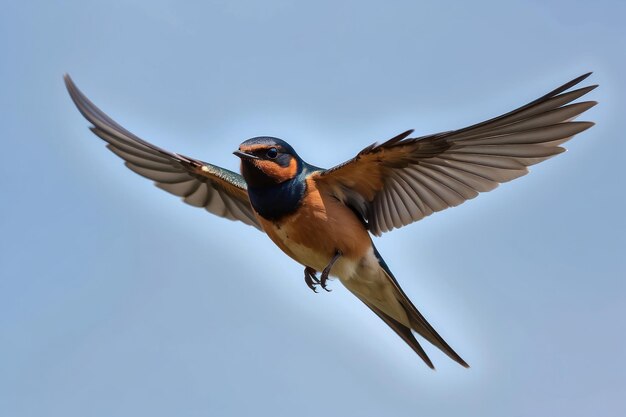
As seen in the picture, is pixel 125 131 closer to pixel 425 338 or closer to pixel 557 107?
pixel 425 338

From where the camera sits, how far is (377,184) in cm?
698

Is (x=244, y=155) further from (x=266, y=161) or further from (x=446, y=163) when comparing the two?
(x=446, y=163)

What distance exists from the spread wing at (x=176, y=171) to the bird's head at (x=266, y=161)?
95 centimetres

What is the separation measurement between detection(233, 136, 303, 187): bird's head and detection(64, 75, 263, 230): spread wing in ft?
3.13

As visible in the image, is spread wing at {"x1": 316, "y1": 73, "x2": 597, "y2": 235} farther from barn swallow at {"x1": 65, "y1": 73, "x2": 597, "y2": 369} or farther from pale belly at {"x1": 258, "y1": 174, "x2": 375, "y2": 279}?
pale belly at {"x1": 258, "y1": 174, "x2": 375, "y2": 279}

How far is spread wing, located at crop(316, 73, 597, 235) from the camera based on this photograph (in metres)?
6.03

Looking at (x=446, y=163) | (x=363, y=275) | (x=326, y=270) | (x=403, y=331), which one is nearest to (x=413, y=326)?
(x=403, y=331)

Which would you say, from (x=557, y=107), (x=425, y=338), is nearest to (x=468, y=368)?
(x=425, y=338)

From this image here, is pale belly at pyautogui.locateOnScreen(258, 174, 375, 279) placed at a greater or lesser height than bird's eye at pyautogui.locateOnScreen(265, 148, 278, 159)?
lesser

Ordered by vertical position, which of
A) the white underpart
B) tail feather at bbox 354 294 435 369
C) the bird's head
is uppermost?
the bird's head

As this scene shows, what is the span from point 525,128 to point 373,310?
91.9 inches

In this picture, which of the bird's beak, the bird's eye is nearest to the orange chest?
the bird's eye

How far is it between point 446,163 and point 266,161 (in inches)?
50.5

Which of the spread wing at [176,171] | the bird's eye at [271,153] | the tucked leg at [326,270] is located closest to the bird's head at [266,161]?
the bird's eye at [271,153]
